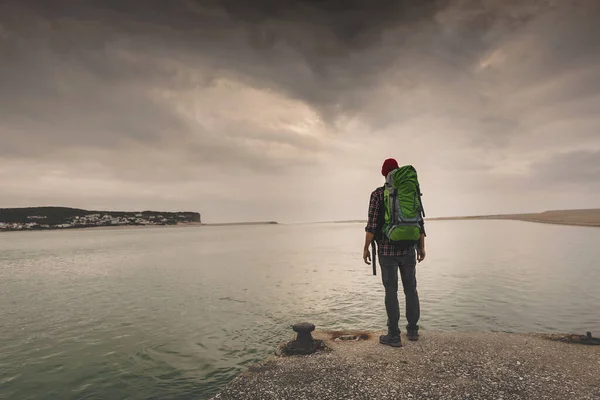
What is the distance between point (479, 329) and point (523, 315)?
3.56 m

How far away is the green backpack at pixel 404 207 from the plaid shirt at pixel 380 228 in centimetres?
21

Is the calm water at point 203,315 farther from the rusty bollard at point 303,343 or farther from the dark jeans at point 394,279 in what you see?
the rusty bollard at point 303,343

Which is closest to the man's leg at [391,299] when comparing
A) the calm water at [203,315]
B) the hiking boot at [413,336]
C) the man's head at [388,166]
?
the hiking boot at [413,336]

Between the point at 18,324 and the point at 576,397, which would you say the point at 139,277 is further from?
the point at 576,397

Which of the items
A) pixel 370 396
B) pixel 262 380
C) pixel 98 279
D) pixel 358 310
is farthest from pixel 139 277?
pixel 370 396

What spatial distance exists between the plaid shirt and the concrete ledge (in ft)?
7.58

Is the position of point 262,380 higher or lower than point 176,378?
higher

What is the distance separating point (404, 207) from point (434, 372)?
3.48 m

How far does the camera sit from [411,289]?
8.24 meters

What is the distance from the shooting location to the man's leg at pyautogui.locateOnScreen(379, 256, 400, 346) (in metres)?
7.94

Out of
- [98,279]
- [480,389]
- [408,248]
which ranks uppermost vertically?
[408,248]

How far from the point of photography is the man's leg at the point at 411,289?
805 cm

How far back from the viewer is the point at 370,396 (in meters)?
5.73

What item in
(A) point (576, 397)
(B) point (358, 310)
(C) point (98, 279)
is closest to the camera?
(A) point (576, 397)
